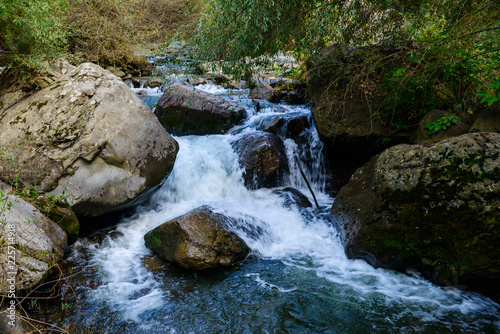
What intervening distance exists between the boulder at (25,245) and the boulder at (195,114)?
500cm

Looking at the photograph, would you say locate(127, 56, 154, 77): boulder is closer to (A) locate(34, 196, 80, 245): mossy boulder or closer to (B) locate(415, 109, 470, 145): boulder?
(A) locate(34, 196, 80, 245): mossy boulder

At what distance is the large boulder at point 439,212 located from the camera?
3.47m

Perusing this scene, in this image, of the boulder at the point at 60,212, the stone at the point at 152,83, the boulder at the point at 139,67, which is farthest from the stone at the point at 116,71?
the boulder at the point at 60,212

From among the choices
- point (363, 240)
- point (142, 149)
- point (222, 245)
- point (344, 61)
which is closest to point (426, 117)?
point (344, 61)

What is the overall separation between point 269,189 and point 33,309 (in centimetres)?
468

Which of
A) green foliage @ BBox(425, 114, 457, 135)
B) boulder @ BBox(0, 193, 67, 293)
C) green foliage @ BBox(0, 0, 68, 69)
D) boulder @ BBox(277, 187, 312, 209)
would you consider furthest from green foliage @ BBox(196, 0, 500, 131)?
boulder @ BBox(0, 193, 67, 293)

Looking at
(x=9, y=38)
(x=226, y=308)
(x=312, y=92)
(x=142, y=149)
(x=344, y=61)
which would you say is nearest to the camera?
(x=226, y=308)

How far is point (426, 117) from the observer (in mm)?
5449

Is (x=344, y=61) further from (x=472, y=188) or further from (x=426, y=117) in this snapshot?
(x=472, y=188)

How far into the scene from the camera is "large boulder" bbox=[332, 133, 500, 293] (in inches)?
137

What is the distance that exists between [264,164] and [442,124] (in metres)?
3.52

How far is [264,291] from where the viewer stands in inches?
154

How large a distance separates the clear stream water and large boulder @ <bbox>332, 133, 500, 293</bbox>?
1.07 feet

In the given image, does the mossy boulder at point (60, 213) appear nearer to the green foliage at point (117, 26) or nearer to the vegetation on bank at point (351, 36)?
the vegetation on bank at point (351, 36)
